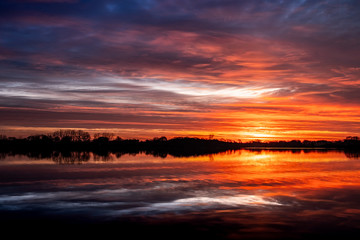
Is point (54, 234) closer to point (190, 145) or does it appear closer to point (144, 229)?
point (144, 229)

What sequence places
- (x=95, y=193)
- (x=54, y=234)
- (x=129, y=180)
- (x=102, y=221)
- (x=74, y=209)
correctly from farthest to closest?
(x=129, y=180) → (x=95, y=193) → (x=74, y=209) → (x=102, y=221) → (x=54, y=234)

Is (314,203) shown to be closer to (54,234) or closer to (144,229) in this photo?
(144,229)

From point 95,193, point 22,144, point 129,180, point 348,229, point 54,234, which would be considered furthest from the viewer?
point 22,144

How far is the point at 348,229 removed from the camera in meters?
15.7

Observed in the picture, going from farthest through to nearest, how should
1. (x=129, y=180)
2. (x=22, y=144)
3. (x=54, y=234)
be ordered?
1. (x=22, y=144)
2. (x=129, y=180)
3. (x=54, y=234)

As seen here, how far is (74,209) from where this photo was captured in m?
19.3

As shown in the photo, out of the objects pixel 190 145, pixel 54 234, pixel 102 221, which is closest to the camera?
pixel 54 234

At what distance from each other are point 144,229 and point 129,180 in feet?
59.8

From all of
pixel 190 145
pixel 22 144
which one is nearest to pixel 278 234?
pixel 22 144

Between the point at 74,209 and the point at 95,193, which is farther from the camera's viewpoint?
the point at 95,193

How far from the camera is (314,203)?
2183 cm

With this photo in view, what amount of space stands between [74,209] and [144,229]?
5.98 m

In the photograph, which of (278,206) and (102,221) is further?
(278,206)

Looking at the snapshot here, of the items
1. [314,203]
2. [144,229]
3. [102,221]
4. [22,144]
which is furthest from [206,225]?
[22,144]
